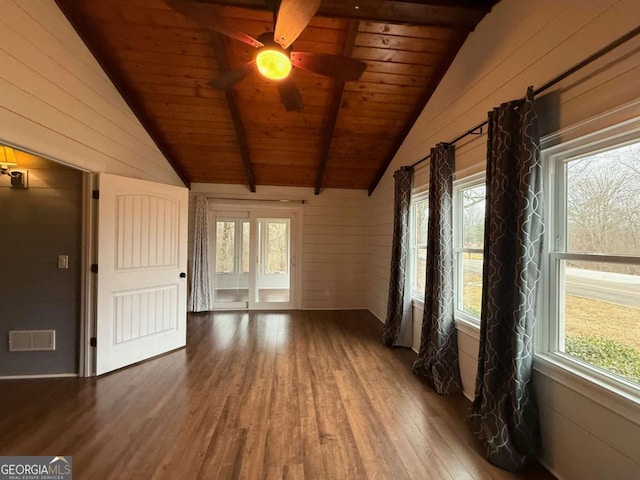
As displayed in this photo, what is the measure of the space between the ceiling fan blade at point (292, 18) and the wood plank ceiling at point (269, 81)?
1.43ft

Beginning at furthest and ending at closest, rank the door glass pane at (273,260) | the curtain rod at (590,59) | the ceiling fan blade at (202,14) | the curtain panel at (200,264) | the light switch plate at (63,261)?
the door glass pane at (273,260), the curtain panel at (200,264), the light switch plate at (63,261), the ceiling fan blade at (202,14), the curtain rod at (590,59)

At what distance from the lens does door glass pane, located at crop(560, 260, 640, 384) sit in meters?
1.41

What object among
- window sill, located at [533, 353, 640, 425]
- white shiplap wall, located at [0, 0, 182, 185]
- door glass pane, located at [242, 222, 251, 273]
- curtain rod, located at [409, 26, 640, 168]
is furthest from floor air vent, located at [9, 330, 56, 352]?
curtain rod, located at [409, 26, 640, 168]

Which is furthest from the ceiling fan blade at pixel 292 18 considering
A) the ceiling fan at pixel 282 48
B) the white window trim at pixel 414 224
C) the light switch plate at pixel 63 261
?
the light switch plate at pixel 63 261

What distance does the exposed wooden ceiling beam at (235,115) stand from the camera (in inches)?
106

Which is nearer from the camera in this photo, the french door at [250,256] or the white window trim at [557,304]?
the white window trim at [557,304]

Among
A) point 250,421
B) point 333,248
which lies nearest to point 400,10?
point 250,421

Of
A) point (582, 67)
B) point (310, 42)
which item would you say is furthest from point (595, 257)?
point (310, 42)

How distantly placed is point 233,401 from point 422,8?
358 centimetres

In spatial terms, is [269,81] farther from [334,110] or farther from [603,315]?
[603,315]

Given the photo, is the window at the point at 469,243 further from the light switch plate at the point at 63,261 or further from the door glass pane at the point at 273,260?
the light switch plate at the point at 63,261

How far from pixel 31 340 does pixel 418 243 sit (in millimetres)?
4280

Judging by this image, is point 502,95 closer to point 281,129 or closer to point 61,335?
point 281,129

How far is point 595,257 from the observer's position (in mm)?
1547
